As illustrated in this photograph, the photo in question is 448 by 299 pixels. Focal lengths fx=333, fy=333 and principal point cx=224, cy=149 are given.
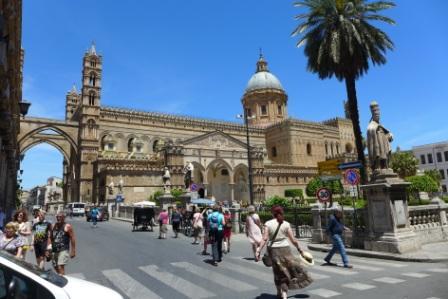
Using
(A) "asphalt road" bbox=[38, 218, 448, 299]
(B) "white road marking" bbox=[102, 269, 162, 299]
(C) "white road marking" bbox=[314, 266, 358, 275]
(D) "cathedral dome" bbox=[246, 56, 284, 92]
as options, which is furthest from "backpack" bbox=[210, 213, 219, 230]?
(D) "cathedral dome" bbox=[246, 56, 284, 92]

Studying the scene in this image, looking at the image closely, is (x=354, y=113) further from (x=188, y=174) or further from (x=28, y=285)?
(x=188, y=174)

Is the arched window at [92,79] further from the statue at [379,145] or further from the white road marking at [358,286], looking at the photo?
the white road marking at [358,286]

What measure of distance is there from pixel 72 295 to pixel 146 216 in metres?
18.7

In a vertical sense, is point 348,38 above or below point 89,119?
below

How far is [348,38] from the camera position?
1861cm

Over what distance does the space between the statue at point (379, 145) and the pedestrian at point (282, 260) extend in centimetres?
613

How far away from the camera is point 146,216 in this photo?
20844 millimetres

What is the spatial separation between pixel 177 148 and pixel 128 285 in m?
41.7

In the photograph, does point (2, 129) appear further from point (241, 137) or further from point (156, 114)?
point (241, 137)

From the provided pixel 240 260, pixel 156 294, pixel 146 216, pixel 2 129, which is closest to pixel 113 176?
pixel 146 216

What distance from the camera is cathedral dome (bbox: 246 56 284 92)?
71.8 meters

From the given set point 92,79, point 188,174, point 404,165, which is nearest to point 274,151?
point 188,174

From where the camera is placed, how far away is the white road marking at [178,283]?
6.33m

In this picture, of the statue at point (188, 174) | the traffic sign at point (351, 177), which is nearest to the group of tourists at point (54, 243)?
the traffic sign at point (351, 177)
